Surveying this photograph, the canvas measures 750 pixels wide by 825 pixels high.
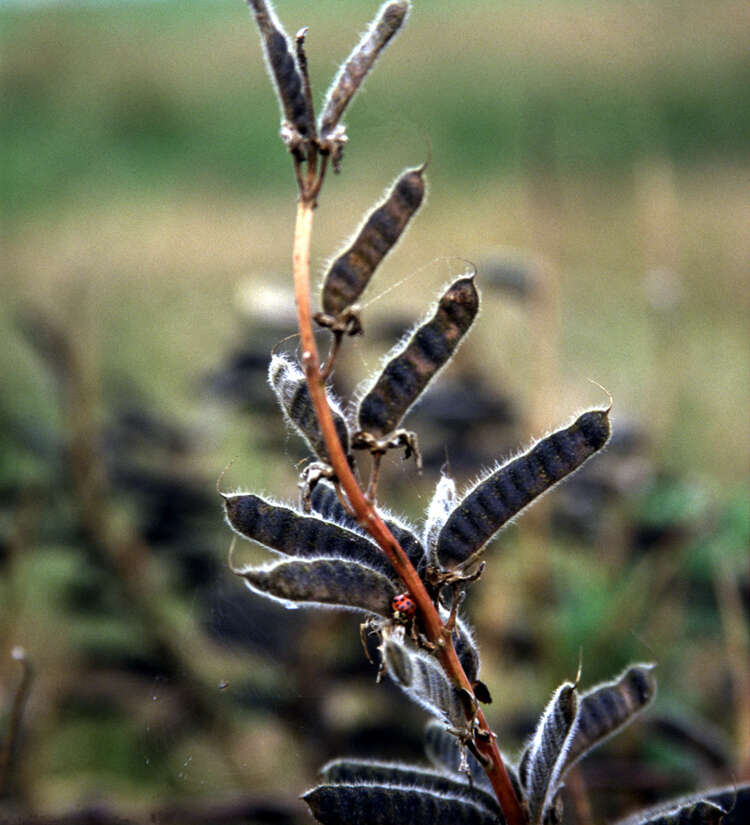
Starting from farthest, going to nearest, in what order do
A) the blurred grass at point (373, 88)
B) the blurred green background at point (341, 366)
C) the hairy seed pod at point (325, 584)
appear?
the blurred grass at point (373, 88) → the blurred green background at point (341, 366) → the hairy seed pod at point (325, 584)

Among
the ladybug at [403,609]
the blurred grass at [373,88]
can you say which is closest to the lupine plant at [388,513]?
the ladybug at [403,609]

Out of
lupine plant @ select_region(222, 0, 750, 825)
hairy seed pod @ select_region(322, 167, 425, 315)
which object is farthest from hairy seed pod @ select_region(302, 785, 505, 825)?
hairy seed pod @ select_region(322, 167, 425, 315)

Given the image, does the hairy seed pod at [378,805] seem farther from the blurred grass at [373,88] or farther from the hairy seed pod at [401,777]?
the blurred grass at [373,88]

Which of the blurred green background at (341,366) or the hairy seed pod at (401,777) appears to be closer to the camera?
the hairy seed pod at (401,777)

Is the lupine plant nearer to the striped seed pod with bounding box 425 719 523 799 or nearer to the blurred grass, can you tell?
the striped seed pod with bounding box 425 719 523 799

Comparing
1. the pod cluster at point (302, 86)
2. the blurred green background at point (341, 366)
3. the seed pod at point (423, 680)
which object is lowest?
the blurred green background at point (341, 366)

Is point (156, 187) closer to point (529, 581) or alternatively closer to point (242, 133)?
point (242, 133)
